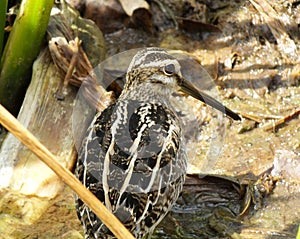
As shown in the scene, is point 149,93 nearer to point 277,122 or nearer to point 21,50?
point 21,50

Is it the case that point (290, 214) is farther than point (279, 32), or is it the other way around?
point (279, 32)

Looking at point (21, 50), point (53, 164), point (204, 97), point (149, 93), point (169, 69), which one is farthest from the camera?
point (21, 50)

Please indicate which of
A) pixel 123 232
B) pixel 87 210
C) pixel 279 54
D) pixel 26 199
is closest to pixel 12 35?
pixel 26 199

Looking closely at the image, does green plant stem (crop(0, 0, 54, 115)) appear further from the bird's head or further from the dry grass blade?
the dry grass blade

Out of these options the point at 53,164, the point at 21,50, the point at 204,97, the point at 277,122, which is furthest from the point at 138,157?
the point at 277,122

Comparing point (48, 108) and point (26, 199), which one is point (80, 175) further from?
point (48, 108)

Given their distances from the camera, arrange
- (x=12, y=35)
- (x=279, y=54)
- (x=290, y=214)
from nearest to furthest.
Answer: (x=290, y=214)
(x=12, y=35)
(x=279, y=54)
